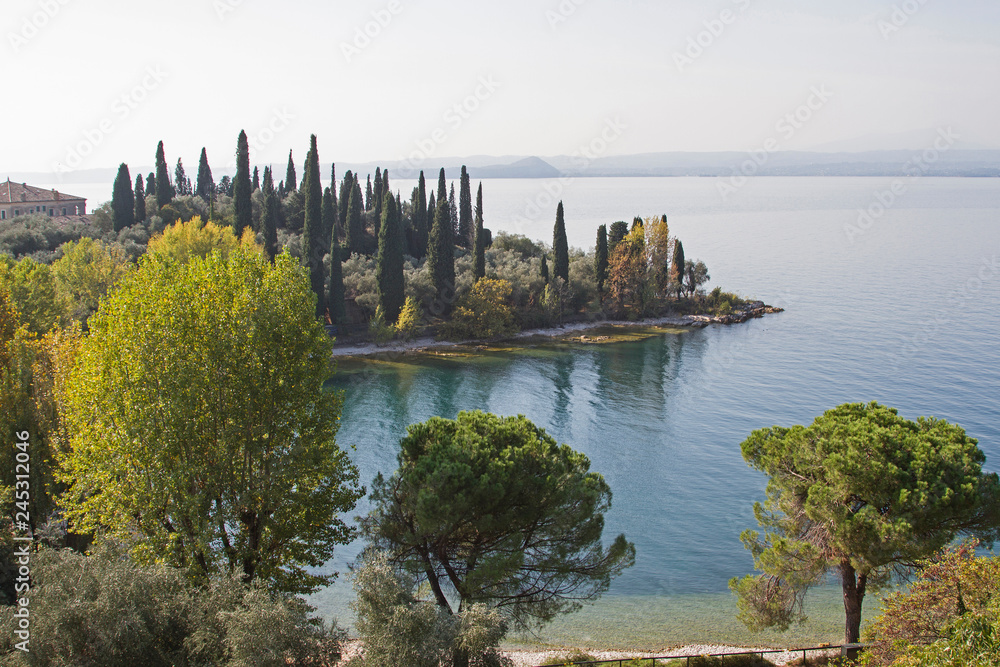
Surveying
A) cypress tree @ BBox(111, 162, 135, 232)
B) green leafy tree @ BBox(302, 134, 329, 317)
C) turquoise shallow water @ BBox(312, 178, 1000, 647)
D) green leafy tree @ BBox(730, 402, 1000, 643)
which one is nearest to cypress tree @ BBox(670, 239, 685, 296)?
turquoise shallow water @ BBox(312, 178, 1000, 647)

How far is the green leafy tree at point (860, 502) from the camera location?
13.9 meters

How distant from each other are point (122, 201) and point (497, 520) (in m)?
57.3

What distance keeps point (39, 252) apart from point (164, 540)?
154ft

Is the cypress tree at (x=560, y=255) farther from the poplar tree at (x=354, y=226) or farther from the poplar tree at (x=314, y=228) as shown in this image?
the poplar tree at (x=314, y=228)

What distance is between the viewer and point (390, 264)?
54.2 metres

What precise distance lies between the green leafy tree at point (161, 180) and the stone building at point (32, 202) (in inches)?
431

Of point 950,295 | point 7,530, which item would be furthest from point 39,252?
point 950,295

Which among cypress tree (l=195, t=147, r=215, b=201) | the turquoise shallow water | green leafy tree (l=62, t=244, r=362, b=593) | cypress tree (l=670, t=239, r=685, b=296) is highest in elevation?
cypress tree (l=195, t=147, r=215, b=201)

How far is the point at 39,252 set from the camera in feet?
167

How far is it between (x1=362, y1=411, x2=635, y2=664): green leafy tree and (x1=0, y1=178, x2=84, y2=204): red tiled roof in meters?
68.2

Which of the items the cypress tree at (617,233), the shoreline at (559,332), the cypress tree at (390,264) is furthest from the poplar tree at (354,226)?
the cypress tree at (617,233)

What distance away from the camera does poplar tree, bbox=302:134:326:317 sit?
173 feet

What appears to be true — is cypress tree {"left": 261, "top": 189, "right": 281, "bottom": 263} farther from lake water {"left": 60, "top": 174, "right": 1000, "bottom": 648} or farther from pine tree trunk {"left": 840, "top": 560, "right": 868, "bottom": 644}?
pine tree trunk {"left": 840, "top": 560, "right": 868, "bottom": 644}

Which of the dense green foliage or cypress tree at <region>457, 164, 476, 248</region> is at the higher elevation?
cypress tree at <region>457, 164, 476, 248</region>
